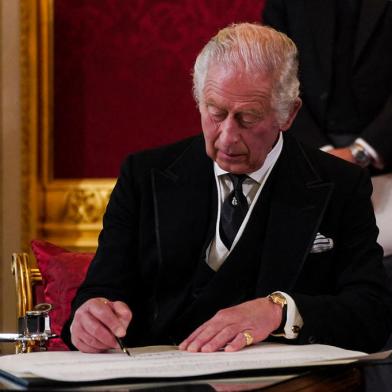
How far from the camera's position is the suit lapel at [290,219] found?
6.61ft

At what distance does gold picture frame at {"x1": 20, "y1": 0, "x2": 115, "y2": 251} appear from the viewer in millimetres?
4047

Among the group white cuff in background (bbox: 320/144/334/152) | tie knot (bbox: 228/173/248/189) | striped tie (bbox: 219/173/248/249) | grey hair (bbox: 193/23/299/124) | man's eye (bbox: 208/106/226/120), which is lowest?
striped tie (bbox: 219/173/248/249)

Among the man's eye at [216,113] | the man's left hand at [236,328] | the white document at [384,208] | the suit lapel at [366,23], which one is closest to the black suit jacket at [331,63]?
the suit lapel at [366,23]

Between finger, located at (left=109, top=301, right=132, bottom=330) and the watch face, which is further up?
the watch face

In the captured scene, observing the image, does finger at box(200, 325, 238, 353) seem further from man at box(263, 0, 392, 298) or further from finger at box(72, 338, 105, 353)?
man at box(263, 0, 392, 298)

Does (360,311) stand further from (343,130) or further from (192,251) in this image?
(343,130)

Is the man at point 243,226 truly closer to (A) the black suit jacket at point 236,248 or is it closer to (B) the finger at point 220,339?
(A) the black suit jacket at point 236,248

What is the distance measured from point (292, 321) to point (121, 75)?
243 centimetres

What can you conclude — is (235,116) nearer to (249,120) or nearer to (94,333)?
(249,120)

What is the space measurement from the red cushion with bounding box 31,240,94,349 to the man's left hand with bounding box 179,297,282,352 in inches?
32.7

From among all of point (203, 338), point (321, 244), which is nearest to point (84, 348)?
point (203, 338)

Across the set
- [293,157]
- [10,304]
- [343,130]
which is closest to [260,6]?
[343,130]

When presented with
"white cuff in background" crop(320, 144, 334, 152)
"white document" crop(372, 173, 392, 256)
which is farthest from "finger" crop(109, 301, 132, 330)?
"white cuff in background" crop(320, 144, 334, 152)

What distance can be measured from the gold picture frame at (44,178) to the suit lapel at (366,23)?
148cm
